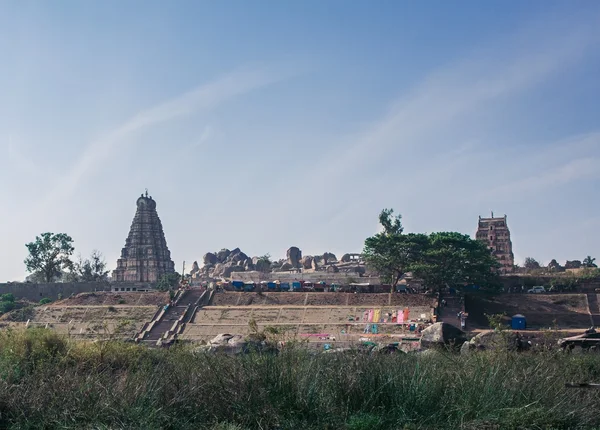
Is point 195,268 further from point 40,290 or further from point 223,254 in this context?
point 40,290

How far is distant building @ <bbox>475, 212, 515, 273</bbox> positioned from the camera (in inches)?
3019

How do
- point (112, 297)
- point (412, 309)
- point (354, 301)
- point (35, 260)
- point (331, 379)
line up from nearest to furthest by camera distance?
point (331, 379) < point (412, 309) < point (354, 301) < point (112, 297) < point (35, 260)

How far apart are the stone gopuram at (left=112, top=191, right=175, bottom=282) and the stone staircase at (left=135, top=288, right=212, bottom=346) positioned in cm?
2310

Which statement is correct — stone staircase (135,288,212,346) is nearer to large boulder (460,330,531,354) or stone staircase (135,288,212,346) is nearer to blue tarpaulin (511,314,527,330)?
blue tarpaulin (511,314,527,330)

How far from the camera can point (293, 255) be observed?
91562 mm

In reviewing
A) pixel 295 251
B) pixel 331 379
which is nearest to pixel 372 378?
pixel 331 379

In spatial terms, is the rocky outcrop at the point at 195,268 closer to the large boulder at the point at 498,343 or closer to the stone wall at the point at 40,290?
the stone wall at the point at 40,290

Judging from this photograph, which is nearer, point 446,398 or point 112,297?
point 446,398

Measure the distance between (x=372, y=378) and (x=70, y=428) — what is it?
642 cm

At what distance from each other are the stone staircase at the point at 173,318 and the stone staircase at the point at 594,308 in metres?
28.2

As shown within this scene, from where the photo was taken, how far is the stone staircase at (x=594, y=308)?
4608 cm

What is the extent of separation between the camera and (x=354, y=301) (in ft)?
168

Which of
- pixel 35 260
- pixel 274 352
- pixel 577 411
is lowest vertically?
pixel 577 411

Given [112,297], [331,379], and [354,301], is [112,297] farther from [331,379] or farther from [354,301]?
[331,379]
